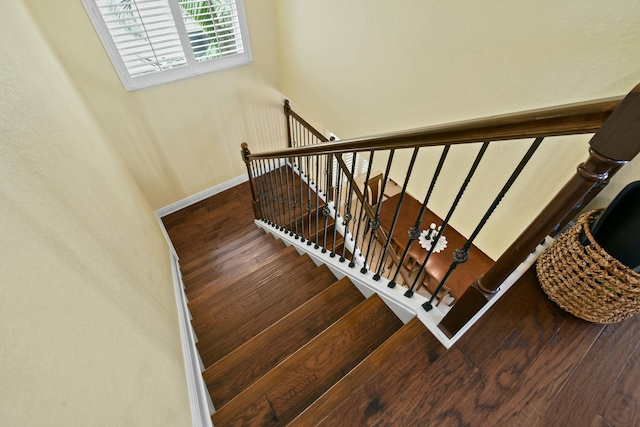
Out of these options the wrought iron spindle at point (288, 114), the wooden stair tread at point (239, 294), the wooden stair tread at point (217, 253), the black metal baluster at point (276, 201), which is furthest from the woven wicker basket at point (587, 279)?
the wrought iron spindle at point (288, 114)

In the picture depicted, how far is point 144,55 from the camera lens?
2.74 metres

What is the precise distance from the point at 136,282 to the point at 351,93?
2079 millimetres

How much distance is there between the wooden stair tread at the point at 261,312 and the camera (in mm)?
1853

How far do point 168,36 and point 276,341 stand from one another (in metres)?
2.89

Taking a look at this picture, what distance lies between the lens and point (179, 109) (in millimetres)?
3195

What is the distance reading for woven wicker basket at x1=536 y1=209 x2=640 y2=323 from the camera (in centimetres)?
100

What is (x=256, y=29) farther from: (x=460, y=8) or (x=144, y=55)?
(x=460, y=8)

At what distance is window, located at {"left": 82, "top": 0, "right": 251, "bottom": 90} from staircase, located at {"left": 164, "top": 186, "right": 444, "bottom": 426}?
6.77 feet

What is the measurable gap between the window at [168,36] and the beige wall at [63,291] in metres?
1.15

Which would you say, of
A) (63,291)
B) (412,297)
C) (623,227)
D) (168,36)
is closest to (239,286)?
(412,297)

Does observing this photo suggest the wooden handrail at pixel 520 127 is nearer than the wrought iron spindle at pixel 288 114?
Yes

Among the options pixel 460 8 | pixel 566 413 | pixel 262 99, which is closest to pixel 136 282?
pixel 566 413

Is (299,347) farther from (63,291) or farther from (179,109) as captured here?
(179,109)

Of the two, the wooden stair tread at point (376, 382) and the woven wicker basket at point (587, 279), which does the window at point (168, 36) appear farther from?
the woven wicker basket at point (587, 279)
